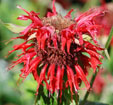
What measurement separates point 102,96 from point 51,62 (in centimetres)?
231

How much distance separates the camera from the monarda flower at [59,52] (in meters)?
2.16

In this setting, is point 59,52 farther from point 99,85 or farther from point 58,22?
point 99,85

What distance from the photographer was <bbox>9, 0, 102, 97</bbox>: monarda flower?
2.16 meters

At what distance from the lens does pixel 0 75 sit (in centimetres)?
437

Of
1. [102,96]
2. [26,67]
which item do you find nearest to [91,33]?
[26,67]

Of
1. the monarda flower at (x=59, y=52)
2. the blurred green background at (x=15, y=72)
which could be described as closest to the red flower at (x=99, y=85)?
the blurred green background at (x=15, y=72)

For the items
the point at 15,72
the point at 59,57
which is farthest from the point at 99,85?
the point at 59,57

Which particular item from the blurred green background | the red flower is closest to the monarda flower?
the blurred green background

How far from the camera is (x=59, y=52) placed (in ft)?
7.30

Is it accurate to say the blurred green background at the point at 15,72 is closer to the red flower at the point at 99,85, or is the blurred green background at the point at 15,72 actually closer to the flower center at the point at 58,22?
the red flower at the point at 99,85

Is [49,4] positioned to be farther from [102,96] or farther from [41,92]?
[41,92]

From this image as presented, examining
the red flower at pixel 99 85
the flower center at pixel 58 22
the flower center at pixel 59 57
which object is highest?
the flower center at pixel 58 22

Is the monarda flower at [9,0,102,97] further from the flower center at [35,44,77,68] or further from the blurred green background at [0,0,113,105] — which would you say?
the blurred green background at [0,0,113,105]

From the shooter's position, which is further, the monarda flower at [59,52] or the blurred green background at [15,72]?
the blurred green background at [15,72]
